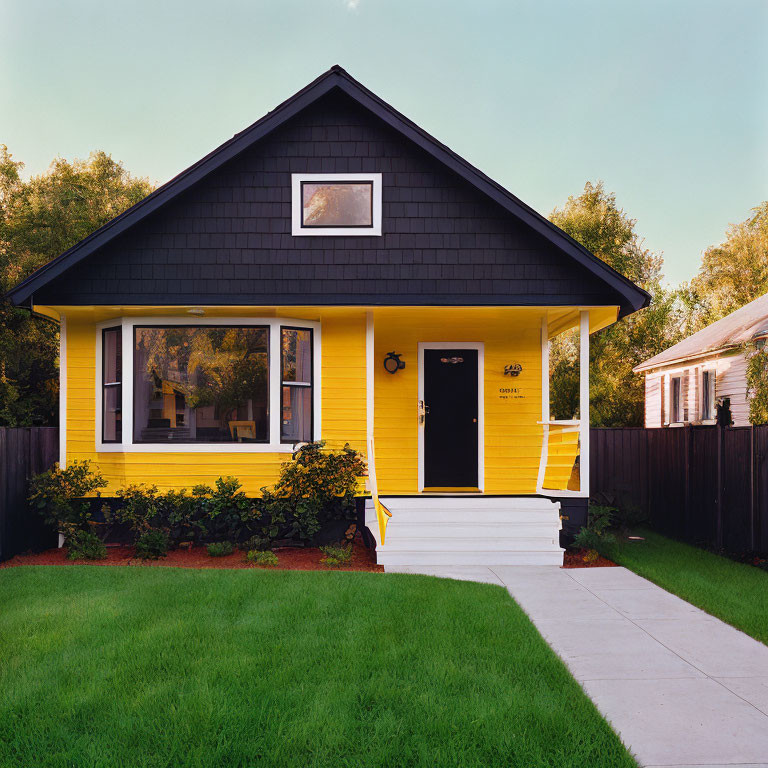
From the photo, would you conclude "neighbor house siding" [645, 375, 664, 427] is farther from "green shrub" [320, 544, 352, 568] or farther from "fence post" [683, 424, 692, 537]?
"green shrub" [320, 544, 352, 568]

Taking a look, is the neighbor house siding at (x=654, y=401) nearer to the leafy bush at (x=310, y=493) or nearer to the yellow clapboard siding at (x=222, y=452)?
the yellow clapboard siding at (x=222, y=452)

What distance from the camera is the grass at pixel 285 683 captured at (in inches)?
120

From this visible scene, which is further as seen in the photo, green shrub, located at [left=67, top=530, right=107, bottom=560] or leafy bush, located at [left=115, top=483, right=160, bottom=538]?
leafy bush, located at [left=115, top=483, right=160, bottom=538]

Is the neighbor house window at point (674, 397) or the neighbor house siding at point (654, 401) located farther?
the neighbor house siding at point (654, 401)

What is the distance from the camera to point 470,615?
5156 millimetres

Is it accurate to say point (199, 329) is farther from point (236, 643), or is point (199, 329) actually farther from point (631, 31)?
point (631, 31)

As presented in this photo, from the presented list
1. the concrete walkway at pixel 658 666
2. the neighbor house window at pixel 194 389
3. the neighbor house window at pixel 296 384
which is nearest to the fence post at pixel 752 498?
the concrete walkway at pixel 658 666

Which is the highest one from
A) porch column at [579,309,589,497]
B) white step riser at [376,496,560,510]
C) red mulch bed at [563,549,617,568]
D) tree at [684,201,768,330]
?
tree at [684,201,768,330]

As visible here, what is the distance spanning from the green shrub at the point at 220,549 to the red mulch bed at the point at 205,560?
Answer: 0.05 meters

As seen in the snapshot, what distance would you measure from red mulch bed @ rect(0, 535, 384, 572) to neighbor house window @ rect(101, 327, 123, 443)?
5.00 ft

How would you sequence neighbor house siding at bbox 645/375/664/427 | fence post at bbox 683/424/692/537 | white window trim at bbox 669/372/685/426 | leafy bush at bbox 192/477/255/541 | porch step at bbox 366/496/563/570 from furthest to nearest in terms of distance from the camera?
neighbor house siding at bbox 645/375/664/427 < white window trim at bbox 669/372/685/426 < fence post at bbox 683/424/692/537 < leafy bush at bbox 192/477/255/541 < porch step at bbox 366/496/563/570

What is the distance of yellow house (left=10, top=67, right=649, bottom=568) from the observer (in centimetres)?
838

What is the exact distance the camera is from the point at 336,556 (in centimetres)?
758

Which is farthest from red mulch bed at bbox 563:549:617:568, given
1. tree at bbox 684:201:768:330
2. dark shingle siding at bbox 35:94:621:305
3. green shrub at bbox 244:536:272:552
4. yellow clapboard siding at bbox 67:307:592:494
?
tree at bbox 684:201:768:330
